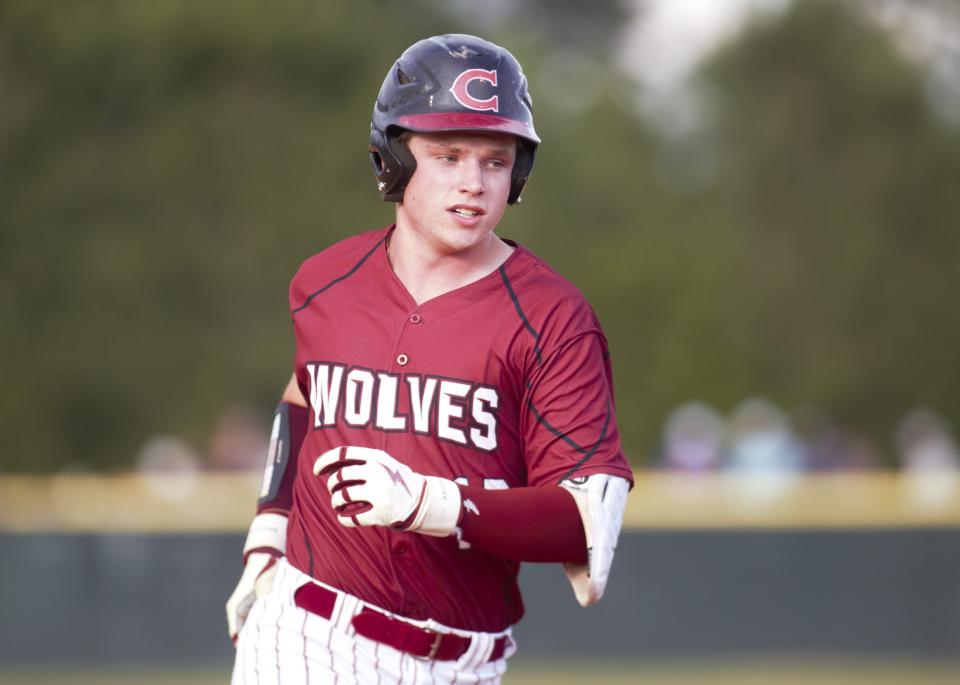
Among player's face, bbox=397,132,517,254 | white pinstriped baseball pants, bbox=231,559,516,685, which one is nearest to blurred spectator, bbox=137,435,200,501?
white pinstriped baseball pants, bbox=231,559,516,685

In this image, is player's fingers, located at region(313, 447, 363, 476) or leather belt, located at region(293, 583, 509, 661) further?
leather belt, located at region(293, 583, 509, 661)

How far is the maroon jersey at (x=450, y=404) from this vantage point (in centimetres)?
375

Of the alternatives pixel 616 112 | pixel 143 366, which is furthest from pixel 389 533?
pixel 616 112

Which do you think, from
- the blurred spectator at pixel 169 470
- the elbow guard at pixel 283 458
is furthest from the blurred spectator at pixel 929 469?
the elbow guard at pixel 283 458

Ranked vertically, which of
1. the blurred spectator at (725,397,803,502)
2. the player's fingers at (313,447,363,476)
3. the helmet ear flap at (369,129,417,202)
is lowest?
the player's fingers at (313,447,363,476)

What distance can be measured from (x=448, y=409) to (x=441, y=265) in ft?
1.25

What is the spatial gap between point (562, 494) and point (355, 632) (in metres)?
0.61

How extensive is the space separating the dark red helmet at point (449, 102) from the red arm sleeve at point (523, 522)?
75 cm

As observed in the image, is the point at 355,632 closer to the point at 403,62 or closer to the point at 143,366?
the point at 403,62

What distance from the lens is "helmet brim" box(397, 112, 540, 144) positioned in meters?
3.73

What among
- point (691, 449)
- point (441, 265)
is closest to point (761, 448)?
point (691, 449)

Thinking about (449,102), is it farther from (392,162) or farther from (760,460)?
(760,460)

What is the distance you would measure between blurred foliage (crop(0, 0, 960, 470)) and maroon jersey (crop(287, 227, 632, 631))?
1896 cm

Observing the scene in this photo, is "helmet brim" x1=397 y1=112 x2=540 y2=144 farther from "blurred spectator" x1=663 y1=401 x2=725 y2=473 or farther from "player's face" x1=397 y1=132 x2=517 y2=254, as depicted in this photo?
"blurred spectator" x1=663 y1=401 x2=725 y2=473
